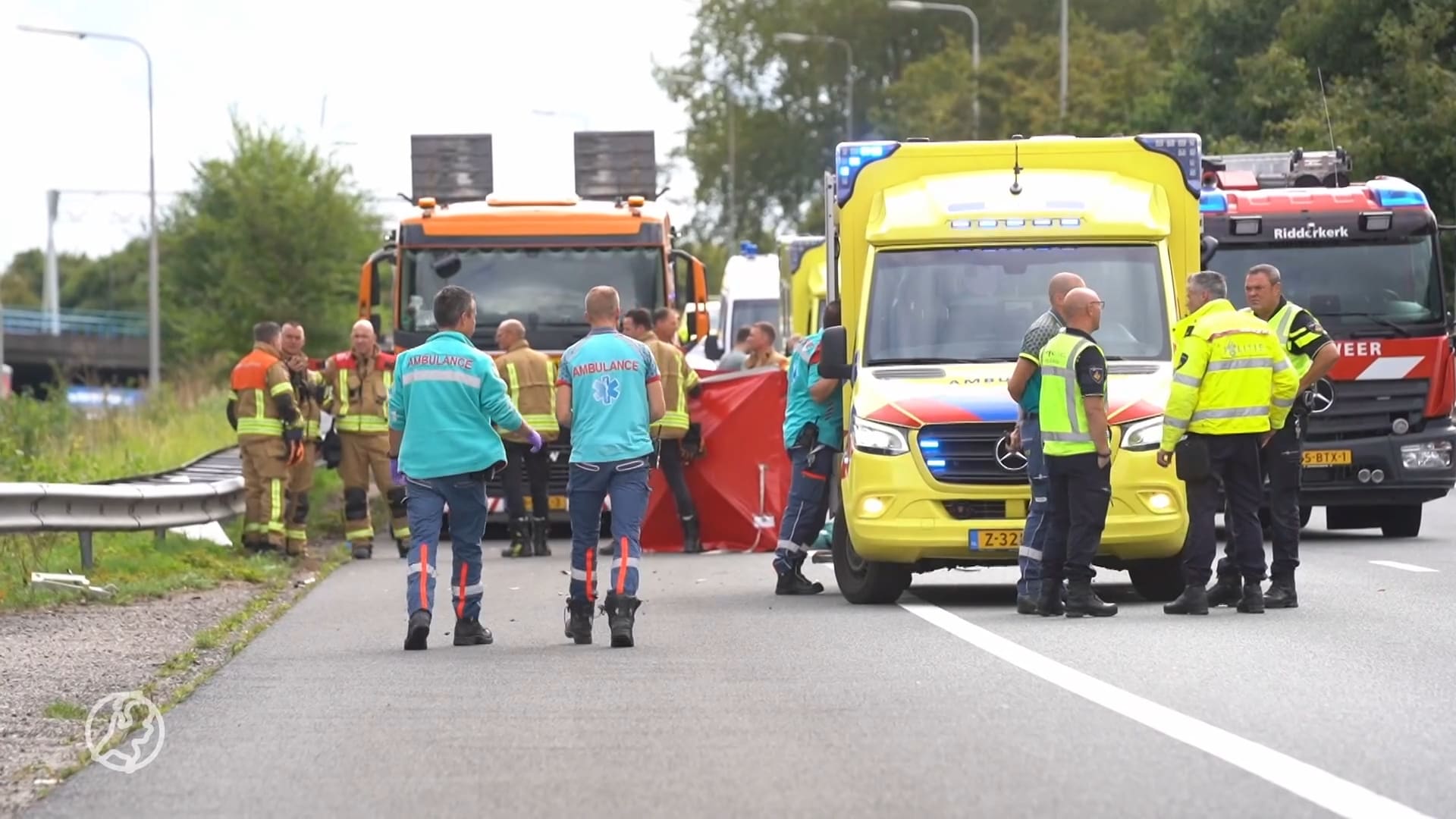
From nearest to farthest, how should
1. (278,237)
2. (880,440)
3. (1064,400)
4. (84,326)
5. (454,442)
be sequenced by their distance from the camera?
(454,442), (1064,400), (880,440), (278,237), (84,326)

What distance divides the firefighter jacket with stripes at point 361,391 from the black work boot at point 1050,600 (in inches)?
303

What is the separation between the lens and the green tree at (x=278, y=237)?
48.5 meters

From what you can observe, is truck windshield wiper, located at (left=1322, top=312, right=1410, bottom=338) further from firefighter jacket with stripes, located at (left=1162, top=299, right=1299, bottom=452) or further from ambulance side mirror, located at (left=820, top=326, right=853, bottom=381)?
ambulance side mirror, located at (left=820, top=326, right=853, bottom=381)

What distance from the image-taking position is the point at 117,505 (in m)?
17.4

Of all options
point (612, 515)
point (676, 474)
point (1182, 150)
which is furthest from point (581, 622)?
point (676, 474)

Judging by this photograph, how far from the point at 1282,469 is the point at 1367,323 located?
21.8 ft

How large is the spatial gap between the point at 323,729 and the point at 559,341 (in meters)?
13.2

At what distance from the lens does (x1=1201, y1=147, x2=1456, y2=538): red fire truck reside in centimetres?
1975

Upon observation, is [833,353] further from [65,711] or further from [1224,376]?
[65,711]

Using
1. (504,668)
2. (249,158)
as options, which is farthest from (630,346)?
(249,158)

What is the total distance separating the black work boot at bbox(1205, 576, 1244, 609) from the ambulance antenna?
8.36ft

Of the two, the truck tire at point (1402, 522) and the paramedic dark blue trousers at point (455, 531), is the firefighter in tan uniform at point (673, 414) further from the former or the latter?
the paramedic dark blue trousers at point (455, 531)

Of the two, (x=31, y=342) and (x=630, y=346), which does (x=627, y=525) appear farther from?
(x=31, y=342)

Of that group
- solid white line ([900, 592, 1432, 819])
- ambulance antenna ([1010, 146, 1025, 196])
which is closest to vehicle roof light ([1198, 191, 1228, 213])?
ambulance antenna ([1010, 146, 1025, 196])
